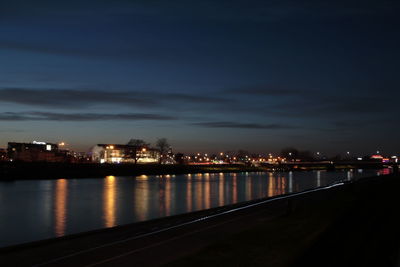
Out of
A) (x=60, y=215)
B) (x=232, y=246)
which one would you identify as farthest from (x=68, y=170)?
(x=232, y=246)

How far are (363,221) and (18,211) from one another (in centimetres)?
3578

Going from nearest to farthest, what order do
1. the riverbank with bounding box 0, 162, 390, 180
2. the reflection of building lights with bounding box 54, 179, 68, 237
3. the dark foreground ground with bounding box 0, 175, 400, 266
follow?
the dark foreground ground with bounding box 0, 175, 400, 266 < the reflection of building lights with bounding box 54, 179, 68, 237 < the riverbank with bounding box 0, 162, 390, 180

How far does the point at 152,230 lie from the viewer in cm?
2633

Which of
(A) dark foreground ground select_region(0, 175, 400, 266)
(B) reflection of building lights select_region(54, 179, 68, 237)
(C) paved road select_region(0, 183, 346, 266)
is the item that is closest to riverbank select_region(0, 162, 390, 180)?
(B) reflection of building lights select_region(54, 179, 68, 237)

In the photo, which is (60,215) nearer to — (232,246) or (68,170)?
(232,246)

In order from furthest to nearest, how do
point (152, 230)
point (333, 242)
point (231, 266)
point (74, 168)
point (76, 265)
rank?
1. point (74, 168)
2. point (152, 230)
3. point (333, 242)
4. point (76, 265)
5. point (231, 266)

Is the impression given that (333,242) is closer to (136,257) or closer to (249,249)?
(249,249)

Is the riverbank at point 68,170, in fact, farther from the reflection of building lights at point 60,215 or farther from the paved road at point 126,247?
the paved road at point 126,247

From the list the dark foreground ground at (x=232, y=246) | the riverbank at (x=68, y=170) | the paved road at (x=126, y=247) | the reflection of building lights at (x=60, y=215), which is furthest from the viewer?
the riverbank at (x=68, y=170)

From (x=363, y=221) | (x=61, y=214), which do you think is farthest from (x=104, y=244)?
(x=61, y=214)

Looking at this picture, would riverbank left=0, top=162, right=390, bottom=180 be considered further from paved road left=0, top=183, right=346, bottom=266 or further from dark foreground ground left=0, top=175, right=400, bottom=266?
dark foreground ground left=0, top=175, right=400, bottom=266

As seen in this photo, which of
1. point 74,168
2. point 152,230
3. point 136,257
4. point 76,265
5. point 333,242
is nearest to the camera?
point 76,265

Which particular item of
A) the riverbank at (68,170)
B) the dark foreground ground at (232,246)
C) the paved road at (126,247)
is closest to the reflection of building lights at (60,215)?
the dark foreground ground at (232,246)

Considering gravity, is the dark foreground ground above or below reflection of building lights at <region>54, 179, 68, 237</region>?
above
